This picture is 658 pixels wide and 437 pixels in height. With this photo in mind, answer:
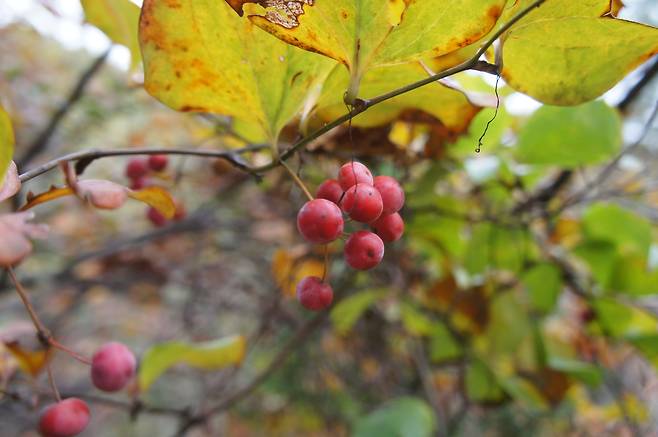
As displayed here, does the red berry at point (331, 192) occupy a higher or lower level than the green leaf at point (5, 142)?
lower

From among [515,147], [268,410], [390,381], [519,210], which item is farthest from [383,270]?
[268,410]

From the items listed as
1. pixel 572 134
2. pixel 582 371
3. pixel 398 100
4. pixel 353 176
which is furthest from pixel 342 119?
pixel 582 371

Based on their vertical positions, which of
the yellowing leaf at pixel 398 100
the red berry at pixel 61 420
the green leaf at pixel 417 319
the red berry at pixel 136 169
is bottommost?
the green leaf at pixel 417 319

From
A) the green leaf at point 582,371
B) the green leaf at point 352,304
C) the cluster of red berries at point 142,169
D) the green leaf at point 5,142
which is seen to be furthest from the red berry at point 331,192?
the green leaf at point 582,371

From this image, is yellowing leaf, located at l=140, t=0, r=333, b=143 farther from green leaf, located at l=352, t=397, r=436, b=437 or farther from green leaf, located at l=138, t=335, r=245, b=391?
green leaf, located at l=352, t=397, r=436, b=437

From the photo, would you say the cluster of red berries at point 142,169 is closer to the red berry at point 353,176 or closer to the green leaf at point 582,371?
the red berry at point 353,176

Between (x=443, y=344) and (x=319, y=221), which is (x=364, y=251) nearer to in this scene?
(x=319, y=221)
